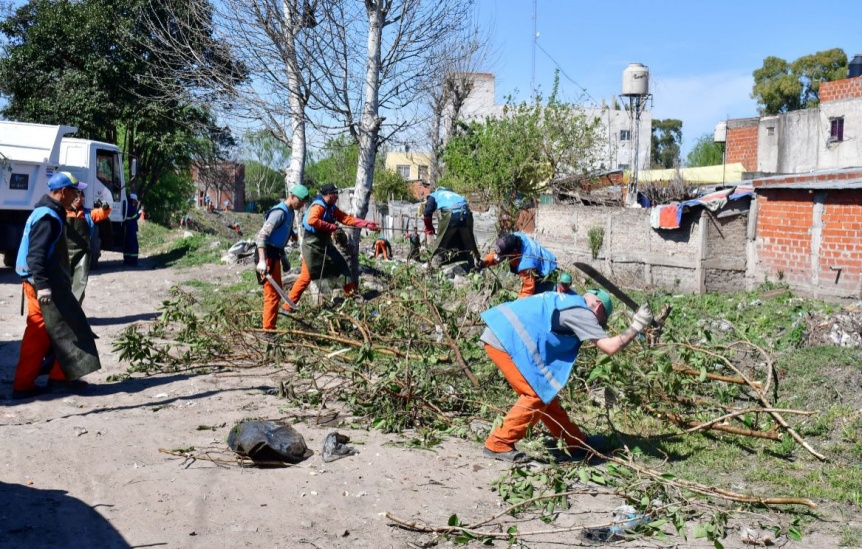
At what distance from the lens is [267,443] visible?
523 centimetres

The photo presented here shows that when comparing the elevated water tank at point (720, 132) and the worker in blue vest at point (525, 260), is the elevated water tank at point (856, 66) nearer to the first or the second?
the elevated water tank at point (720, 132)

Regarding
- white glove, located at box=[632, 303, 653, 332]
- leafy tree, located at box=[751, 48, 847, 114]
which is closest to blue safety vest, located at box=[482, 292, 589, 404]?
white glove, located at box=[632, 303, 653, 332]

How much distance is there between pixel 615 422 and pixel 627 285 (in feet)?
29.1

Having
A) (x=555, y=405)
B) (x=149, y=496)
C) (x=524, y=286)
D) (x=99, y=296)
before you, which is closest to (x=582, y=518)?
(x=555, y=405)

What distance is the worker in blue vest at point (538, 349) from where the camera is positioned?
5.05 metres

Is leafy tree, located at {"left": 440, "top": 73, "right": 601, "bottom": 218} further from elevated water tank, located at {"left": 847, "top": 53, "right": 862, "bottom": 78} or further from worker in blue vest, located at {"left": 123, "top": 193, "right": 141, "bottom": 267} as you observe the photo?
elevated water tank, located at {"left": 847, "top": 53, "right": 862, "bottom": 78}

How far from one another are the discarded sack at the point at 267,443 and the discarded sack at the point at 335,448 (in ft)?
0.40

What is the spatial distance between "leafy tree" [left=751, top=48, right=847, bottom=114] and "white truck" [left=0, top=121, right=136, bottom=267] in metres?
36.6

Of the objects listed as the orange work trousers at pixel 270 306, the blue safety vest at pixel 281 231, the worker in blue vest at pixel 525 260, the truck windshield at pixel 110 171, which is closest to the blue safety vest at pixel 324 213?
the blue safety vest at pixel 281 231

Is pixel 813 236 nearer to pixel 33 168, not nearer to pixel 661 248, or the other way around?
pixel 661 248

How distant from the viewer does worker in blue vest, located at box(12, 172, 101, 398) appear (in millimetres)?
6562

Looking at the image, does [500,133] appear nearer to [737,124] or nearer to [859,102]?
[859,102]

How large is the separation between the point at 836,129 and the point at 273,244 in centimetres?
2250

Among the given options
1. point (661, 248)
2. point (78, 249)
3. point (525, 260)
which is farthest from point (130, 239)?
point (525, 260)
